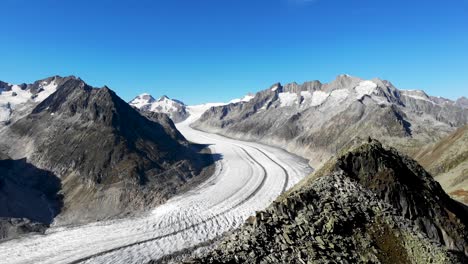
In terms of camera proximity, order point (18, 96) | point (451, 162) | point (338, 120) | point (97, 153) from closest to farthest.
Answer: point (451, 162) < point (97, 153) < point (18, 96) < point (338, 120)

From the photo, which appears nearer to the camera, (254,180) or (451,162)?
(451,162)

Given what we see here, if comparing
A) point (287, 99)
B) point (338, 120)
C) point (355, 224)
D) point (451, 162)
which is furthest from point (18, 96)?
point (355, 224)

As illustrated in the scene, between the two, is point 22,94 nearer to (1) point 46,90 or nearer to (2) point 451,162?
(1) point 46,90

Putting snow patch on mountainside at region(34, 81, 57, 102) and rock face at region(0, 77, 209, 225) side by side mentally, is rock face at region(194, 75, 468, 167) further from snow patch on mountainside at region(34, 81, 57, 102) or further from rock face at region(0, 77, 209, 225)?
snow patch on mountainside at region(34, 81, 57, 102)

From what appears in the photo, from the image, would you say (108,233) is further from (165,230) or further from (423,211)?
(423,211)

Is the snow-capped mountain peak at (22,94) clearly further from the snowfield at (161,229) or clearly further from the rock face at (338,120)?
the rock face at (338,120)

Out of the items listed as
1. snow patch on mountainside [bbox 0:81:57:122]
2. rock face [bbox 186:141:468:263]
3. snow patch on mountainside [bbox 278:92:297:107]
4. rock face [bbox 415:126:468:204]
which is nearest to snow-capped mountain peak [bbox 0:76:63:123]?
snow patch on mountainside [bbox 0:81:57:122]

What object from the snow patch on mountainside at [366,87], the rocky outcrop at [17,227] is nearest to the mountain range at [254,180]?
the rocky outcrop at [17,227]
